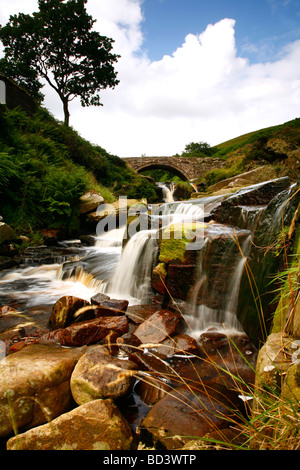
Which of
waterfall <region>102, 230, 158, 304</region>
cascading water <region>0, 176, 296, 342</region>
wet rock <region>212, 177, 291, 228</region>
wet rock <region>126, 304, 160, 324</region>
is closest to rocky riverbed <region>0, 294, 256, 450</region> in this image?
wet rock <region>126, 304, 160, 324</region>

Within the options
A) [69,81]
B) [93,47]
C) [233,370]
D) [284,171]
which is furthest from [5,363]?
[93,47]

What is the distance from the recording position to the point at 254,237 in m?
3.73

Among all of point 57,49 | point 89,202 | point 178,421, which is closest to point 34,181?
point 89,202

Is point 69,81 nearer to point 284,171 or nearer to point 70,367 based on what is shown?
point 284,171

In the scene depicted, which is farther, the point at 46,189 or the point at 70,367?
the point at 46,189

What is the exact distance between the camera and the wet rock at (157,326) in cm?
320

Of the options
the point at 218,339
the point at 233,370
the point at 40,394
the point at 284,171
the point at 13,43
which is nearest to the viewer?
the point at 40,394

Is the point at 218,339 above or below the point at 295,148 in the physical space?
below

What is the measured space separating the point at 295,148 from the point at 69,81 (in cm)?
1907

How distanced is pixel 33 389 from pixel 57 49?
24802 millimetres

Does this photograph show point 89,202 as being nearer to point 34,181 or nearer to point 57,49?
point 34,181

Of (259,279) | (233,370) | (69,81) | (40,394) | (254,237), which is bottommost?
(233,370)

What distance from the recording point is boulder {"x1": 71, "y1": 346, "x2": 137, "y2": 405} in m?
2.02

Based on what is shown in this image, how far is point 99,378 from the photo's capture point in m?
2.09
